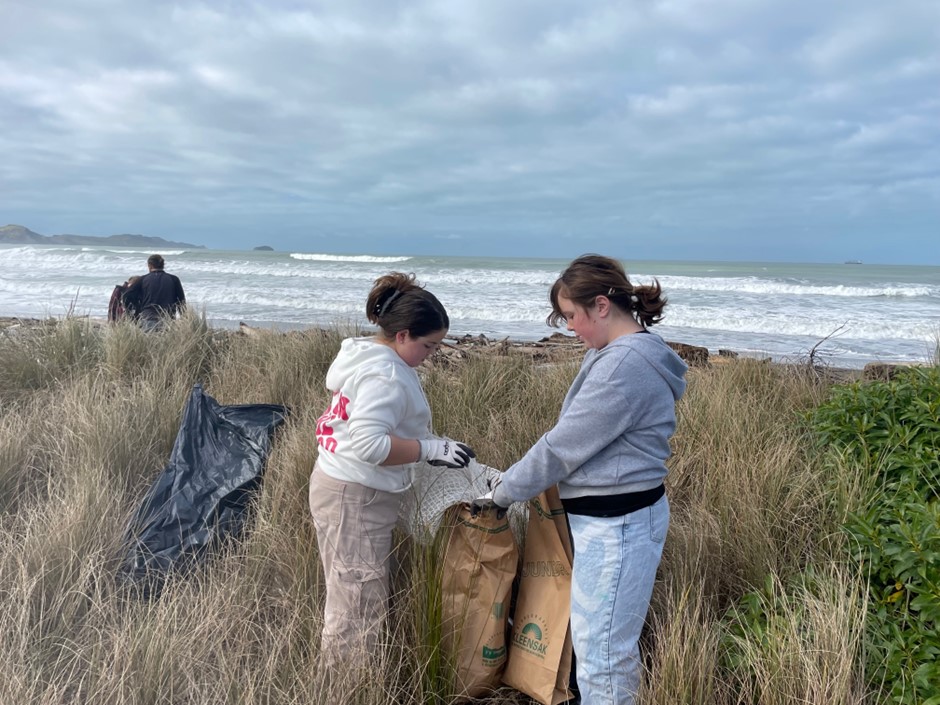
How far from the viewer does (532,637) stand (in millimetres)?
2391

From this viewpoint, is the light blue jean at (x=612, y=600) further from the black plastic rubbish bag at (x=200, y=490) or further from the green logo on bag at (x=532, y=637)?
the black plastic rubbish bag at (x=200, y=490)

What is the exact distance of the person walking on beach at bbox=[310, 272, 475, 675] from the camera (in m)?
2.30

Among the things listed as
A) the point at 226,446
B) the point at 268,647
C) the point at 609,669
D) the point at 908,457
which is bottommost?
the point at 268,647

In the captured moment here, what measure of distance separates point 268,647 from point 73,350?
483 centimetres

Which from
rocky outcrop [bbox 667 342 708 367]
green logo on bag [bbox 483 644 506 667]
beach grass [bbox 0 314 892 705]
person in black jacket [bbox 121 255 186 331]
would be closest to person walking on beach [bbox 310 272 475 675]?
beach grass [bbox 0 314 892 705]

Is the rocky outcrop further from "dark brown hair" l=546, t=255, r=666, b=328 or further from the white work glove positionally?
the white work glove

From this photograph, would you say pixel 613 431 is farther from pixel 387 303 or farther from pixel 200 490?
pixel 200 490

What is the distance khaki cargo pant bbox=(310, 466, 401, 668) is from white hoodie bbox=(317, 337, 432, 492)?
6 centimetres

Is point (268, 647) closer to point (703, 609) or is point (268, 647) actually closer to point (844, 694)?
point (703, 609)

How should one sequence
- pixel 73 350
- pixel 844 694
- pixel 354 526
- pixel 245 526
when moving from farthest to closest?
pixel 73 350, pixel 245 526, pixel 354 526, pixel 844 694

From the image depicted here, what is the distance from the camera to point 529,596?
2.44 m

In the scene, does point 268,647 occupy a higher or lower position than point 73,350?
lower

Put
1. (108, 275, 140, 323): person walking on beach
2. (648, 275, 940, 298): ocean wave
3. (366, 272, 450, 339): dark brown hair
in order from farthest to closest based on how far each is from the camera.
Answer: (648, 275, 940, 298): ocean wave < (108, 275, 140, 323): person walking on beach < (366, 272, 450, 339): dark brown hair

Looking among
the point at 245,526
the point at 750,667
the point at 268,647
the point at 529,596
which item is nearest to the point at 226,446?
the point at 245,526
